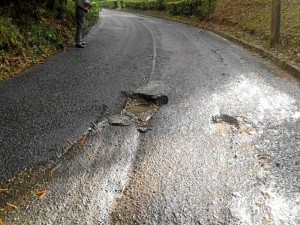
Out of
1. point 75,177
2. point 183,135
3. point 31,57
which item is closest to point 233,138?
point 183,135

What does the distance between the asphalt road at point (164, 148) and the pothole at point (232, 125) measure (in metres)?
0.01

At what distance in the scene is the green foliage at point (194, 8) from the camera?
608 inches

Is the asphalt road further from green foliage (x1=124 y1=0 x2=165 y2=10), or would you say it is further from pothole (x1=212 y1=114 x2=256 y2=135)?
green foliage (x1=124 y1=0 x2=165 y2=10)

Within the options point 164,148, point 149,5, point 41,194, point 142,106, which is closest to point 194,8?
point 149,5

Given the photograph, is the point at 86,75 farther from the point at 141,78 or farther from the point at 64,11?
the point at 64,11

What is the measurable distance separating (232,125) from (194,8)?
606 inches

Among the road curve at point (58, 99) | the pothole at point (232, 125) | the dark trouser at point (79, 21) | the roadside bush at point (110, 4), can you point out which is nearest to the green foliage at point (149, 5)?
the roadside bush at point (110, 4)

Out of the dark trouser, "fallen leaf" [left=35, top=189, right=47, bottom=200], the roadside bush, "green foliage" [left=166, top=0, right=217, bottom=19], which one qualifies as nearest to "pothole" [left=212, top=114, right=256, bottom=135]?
"fallen leaf" [left=35, top=189, right=47, bottom=200]

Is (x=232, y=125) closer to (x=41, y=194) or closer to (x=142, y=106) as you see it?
(x=142, y=106)

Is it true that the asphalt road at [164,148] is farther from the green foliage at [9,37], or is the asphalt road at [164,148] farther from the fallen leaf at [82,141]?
the green foliage at [9,37]

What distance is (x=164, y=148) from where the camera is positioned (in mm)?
3281

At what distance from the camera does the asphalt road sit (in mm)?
2398

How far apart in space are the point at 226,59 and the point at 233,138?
4.20 metres

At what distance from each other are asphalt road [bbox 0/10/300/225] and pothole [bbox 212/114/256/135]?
0.01 metres
